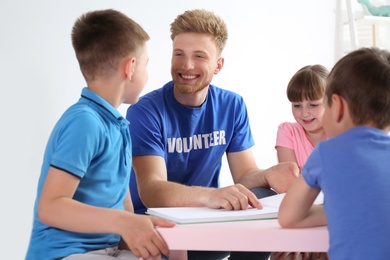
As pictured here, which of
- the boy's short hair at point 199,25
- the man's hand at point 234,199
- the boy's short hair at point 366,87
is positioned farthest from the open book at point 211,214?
the boy's short hair at point 199,25

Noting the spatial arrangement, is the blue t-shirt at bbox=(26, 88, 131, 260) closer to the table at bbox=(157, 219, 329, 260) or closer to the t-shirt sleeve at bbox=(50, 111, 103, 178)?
the t-shirt sleeve at bbox=(50, 111, 103, 178)

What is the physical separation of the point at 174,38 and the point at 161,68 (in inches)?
44.3

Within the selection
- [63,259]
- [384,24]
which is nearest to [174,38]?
[63,259]

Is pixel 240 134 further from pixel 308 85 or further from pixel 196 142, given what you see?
pixel 308 85

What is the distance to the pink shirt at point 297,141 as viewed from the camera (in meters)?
2.25

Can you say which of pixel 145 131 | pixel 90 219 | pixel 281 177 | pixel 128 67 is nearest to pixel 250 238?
pixel 90 219

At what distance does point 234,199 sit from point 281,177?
20.9 inches

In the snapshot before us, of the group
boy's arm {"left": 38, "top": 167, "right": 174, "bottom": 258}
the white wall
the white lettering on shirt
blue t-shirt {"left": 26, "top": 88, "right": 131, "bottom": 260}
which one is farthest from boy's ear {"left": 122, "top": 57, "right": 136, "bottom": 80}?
the white wall

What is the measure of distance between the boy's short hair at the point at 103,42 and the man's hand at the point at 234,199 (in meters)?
0.41

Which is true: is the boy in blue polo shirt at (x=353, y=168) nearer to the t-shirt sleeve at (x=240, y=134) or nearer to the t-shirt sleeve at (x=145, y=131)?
the t-shirt sleeve at (x=145, y=131)

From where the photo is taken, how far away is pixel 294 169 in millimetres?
1725

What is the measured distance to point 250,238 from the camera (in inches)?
42.0

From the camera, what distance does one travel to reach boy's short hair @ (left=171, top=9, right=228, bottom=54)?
2.08m

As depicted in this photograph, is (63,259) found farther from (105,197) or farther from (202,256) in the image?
(202,256)
